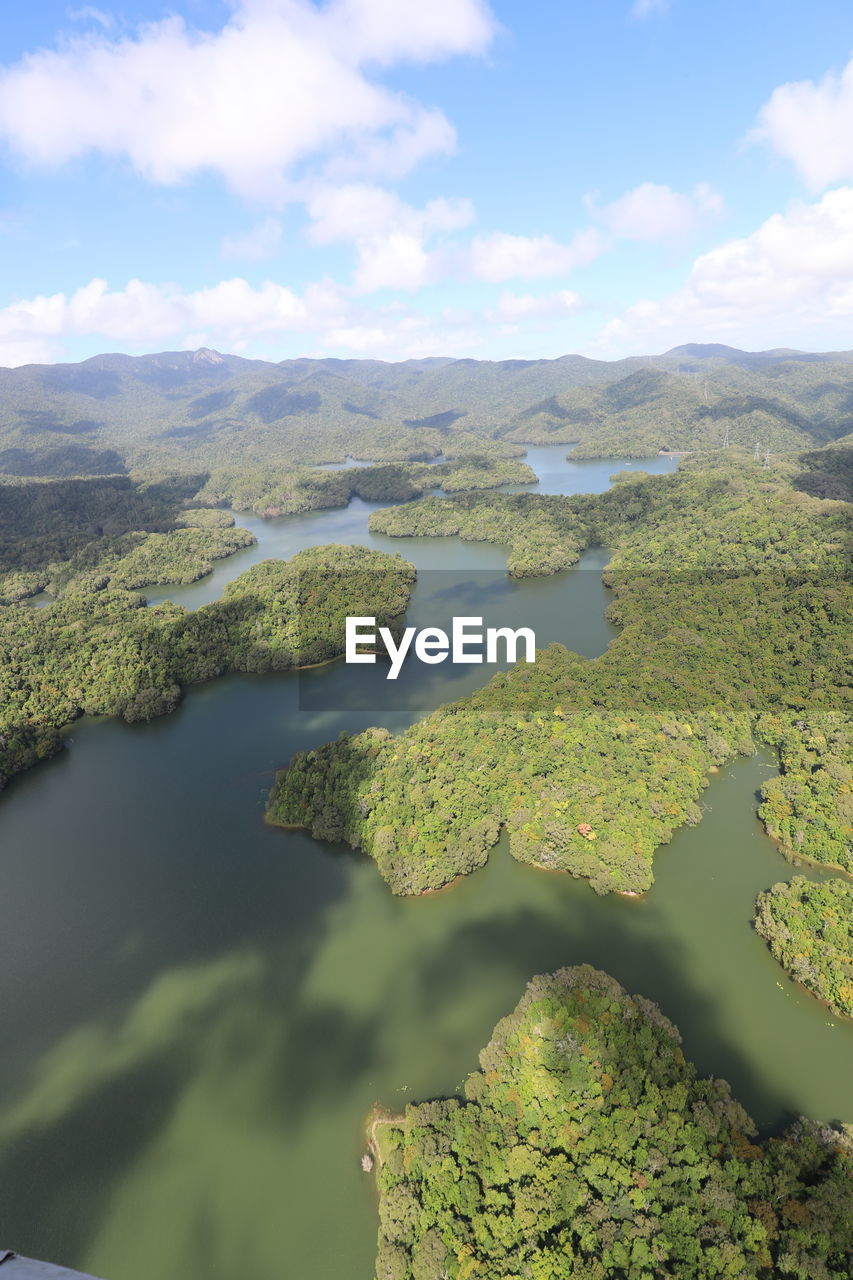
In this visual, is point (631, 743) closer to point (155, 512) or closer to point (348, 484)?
point (155, 512)

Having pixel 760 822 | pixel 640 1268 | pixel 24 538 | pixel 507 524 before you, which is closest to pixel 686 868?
pixel 760 822

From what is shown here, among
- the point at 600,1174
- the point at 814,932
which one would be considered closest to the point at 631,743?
the point at 814,932

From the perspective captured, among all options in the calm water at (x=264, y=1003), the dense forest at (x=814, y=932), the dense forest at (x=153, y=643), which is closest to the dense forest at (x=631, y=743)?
the calm water at (x=264, y=1003)

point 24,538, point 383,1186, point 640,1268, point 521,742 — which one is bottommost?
point 383,1186

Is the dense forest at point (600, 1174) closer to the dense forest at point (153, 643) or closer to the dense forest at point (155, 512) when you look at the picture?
the dense forest at point (153, 643)

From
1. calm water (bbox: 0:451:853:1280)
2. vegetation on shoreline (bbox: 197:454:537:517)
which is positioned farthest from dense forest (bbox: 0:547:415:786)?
vegetation on shoreline (bbox: 197:454:537:517)

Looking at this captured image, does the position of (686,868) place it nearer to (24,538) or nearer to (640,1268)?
(640,1268)
